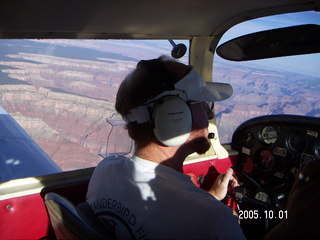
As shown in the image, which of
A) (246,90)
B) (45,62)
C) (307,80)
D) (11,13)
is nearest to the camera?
(11,13)

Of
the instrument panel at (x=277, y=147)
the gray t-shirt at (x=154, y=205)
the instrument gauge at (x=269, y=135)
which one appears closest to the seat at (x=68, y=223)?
the gray t-shirt at (x=154, y=205)

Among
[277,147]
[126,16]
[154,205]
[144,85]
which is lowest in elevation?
[277,147]

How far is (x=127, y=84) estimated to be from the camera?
146 cm

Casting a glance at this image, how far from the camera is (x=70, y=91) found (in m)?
2.06

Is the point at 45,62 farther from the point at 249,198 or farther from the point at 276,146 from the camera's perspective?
the point at 276,146

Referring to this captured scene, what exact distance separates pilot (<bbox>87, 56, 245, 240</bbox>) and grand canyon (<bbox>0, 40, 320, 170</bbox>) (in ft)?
1.38

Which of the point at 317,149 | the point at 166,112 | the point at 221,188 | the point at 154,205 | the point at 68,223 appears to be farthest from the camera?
the point at 317,149

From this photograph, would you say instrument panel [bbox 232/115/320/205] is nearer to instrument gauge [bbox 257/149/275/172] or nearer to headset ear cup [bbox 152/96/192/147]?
instrument gauge [bbox 257/149/275/172]

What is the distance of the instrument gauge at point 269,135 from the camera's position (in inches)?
110

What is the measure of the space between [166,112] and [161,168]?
0.79 feet

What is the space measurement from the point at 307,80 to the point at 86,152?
177cm

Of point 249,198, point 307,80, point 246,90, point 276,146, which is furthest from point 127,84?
point 276,146

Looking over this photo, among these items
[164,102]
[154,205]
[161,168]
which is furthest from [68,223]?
[164,102]
